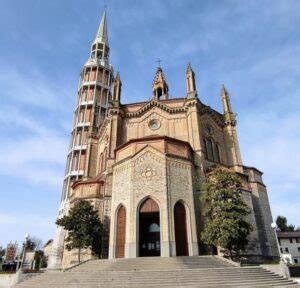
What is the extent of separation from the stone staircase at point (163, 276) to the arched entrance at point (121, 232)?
3.56m

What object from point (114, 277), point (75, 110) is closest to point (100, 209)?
point (114, 277)

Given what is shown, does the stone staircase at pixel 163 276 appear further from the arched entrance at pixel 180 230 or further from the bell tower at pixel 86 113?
the bell tower at pixel 86 113

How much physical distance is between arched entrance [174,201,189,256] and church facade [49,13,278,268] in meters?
0.08

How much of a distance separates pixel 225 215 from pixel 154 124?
1537cm

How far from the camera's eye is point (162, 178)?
22609mm

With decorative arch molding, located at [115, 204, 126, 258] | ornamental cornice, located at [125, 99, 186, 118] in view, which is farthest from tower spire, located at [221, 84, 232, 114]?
decorative arch molding, located at [115, 204, 126, 258]

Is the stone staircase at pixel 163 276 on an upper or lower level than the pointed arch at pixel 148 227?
lower

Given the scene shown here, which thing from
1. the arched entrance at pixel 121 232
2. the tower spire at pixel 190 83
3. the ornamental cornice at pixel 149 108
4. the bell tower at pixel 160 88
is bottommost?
the arched entrance at pixel 121 232

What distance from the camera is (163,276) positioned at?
13984 mm

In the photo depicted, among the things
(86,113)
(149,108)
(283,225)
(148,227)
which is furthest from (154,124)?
(283,225)

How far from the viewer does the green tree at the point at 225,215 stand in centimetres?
1933

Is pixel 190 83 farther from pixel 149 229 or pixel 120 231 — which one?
pixel 120 231

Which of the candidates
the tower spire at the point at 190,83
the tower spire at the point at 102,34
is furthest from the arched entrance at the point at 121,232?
the tower spire at the point at 102,34

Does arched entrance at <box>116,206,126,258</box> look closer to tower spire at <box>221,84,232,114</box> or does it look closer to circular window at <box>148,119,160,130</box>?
circular window at <box>148,119,160,130</box>
